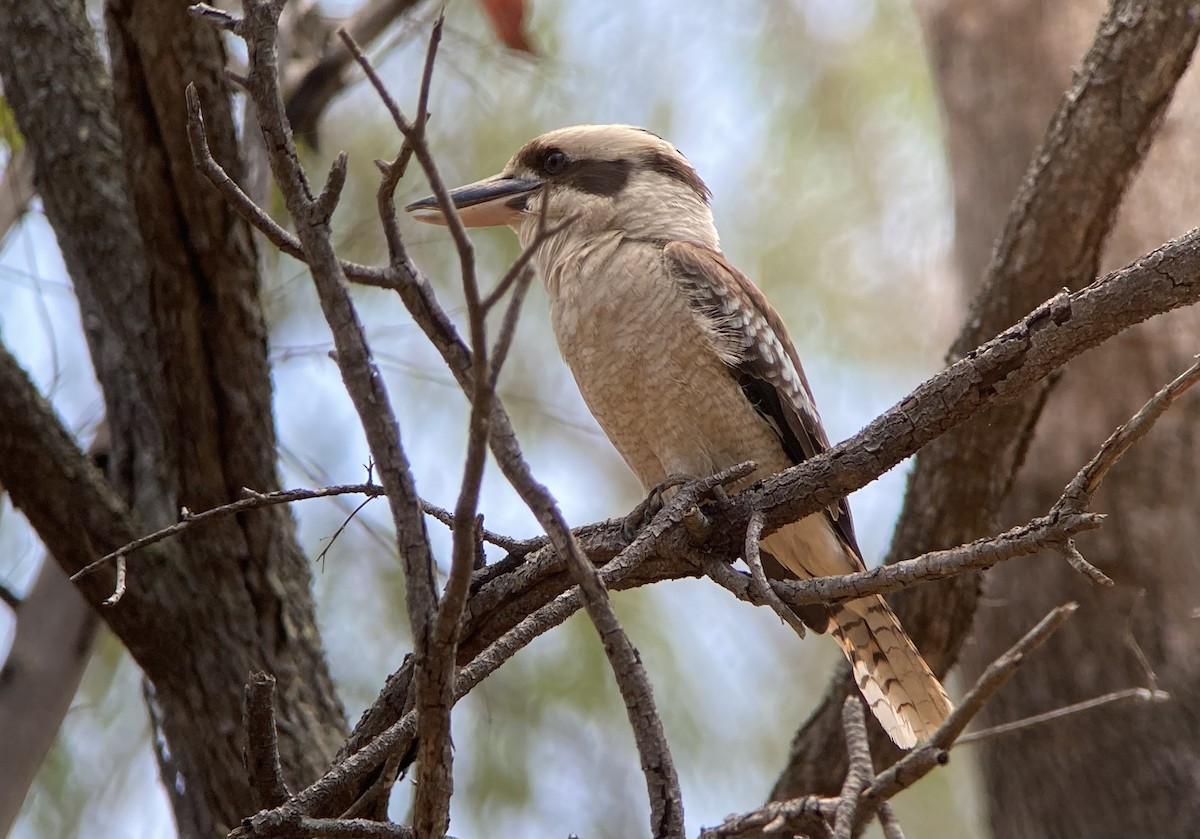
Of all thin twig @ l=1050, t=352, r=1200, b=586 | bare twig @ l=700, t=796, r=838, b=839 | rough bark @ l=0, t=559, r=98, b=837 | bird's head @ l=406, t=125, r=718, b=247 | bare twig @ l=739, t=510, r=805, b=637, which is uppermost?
bird's head @ l=406, t=125, r=718, b=247

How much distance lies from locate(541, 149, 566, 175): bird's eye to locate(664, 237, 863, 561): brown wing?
1.47ft

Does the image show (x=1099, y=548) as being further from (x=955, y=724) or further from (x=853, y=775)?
(x=955, y=724)

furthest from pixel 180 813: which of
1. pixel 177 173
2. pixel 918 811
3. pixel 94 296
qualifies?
pixel 918 811

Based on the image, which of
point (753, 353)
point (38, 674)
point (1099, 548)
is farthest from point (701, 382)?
point (1099, 548)

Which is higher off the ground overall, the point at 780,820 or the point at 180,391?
the point at 180,391

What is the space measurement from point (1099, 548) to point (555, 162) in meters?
2.40

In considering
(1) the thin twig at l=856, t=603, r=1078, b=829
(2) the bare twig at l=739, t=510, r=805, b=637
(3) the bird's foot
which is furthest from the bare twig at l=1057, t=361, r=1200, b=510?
(3) the bird's foot

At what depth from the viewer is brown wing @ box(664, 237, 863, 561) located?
2.76 metres

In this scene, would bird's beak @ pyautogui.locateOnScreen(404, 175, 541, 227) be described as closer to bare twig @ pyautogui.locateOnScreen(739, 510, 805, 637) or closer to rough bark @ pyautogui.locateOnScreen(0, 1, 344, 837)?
rough bark @ pyautogui.locateOnScreen(0, 1, 344, 837)

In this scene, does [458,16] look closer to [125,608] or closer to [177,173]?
[177,173]

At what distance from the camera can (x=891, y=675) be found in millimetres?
2852

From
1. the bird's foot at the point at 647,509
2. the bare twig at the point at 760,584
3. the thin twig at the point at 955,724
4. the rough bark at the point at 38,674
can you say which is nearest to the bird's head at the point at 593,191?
the bird's foot at the point at 647,509

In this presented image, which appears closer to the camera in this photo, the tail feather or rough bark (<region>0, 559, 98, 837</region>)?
the tail feather

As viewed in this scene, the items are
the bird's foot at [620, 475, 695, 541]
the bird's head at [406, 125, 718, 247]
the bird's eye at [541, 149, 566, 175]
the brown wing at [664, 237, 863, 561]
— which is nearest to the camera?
the bird's foot at [620, 475, 695, 541]
